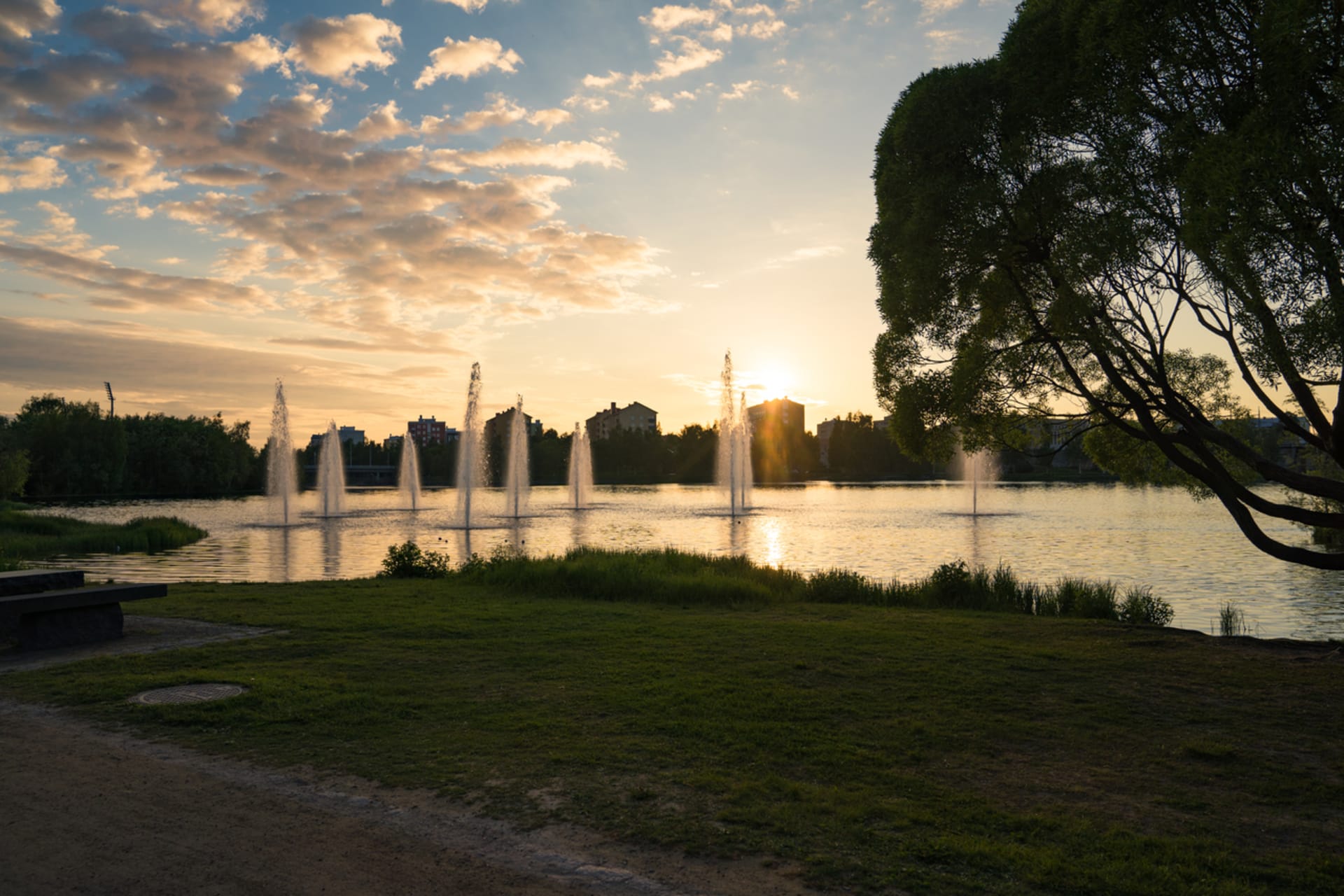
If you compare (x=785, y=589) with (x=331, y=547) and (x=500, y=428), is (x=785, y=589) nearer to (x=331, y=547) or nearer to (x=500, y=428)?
(x=331, y=547)

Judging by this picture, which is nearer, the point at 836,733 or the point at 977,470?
the point at 836,733

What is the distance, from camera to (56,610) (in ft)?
35.4

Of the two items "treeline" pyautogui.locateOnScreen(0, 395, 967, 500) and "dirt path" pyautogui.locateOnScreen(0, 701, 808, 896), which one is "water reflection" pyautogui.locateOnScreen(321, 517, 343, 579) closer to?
"dirt path" pyautogui.locateOnScreen(0, 701, 808, 896)

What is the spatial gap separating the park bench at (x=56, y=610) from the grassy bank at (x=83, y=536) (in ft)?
67.4

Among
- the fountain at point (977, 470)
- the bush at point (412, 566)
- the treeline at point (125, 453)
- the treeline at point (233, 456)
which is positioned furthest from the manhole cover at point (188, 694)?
the treeline at point (125, 453)

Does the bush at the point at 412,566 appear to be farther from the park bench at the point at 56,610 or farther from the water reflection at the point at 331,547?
the park bench at the point at 56,610

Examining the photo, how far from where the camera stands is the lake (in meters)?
23.1

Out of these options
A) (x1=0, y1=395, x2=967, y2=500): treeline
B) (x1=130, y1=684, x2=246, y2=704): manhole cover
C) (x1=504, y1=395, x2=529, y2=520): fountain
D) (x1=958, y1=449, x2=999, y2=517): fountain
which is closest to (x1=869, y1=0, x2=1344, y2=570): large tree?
(x1=130, y1=684, x2=246, y2=704): manhole cover

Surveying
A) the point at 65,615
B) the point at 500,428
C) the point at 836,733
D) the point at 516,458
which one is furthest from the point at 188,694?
the point at 500,428

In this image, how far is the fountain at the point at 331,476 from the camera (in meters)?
55.3

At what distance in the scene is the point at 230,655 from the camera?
10.1m

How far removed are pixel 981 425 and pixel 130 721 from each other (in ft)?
39.4

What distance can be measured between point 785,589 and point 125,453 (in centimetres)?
9761

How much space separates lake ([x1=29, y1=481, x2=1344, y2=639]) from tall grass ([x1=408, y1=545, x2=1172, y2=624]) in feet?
8.41
